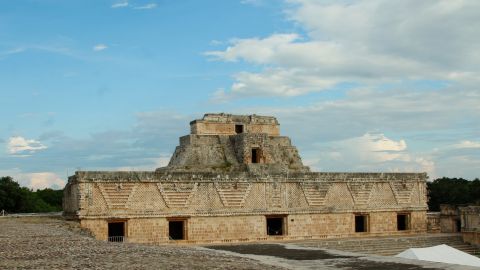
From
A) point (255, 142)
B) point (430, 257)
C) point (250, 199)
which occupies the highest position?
point (255, 142)

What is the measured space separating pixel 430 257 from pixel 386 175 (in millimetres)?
10871

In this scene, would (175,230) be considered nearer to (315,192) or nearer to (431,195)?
(315,192)

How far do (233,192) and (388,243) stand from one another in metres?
7.06

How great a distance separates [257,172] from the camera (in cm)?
2811

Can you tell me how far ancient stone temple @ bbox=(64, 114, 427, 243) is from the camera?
24297 millimetres

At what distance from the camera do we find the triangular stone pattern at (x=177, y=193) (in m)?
25.0

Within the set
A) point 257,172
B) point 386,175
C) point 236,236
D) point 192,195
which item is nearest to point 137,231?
point 192,195

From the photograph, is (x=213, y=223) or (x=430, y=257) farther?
(x=213, y=223)

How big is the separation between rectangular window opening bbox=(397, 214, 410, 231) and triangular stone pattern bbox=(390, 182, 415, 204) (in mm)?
885

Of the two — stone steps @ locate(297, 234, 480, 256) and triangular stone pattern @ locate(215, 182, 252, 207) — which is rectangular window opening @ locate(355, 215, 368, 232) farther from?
triangular stone pattern @ locate(215, 182, 252, 207)

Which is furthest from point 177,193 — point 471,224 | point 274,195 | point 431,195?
point 431,195

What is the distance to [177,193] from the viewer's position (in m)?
25.2

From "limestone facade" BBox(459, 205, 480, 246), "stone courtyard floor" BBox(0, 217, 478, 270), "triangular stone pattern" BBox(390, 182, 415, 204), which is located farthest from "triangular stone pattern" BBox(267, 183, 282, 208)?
"stone courtyard floor" BBox(0, 217, 478, 270)

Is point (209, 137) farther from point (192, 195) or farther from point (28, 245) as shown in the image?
point (28, 245)
